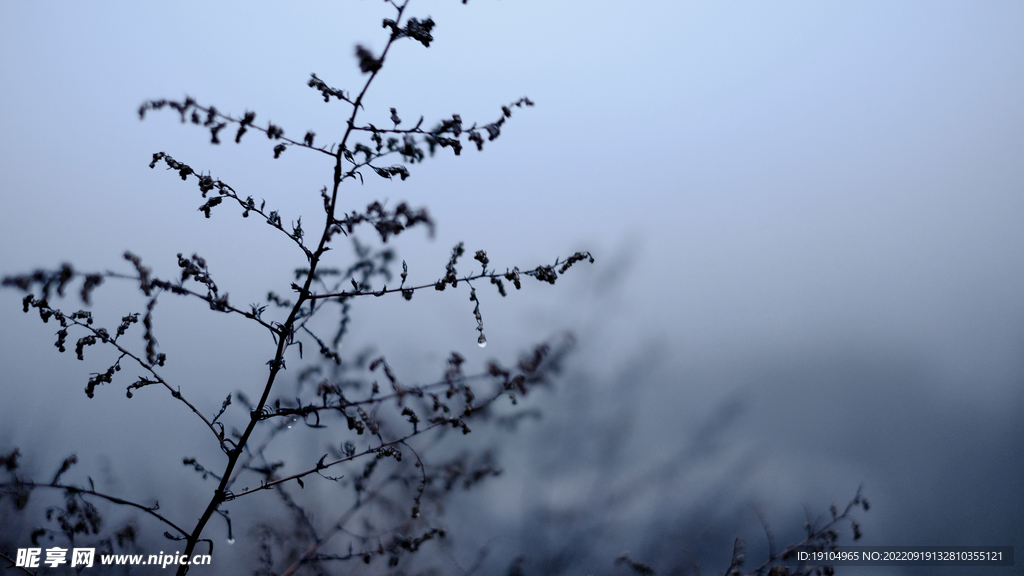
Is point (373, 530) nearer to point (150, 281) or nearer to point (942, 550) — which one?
point (150, 281)

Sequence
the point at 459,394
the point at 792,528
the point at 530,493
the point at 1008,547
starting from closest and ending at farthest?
1. the point at 459,394
2. the point at 530,493
3. the point at 792,528
4. the point at 1008,547

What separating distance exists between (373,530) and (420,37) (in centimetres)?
161

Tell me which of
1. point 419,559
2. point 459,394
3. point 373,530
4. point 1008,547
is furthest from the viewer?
point 1008,547

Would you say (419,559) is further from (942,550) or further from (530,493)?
(942,550)

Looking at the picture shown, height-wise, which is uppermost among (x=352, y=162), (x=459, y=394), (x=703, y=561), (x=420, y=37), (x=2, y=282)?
(x=420, y=37)

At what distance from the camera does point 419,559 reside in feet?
6.84

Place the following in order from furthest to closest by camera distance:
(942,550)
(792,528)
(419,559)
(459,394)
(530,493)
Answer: (942,550), (792,528), (530,493), (419,559), (459,394)

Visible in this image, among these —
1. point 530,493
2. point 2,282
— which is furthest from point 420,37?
point 530,493

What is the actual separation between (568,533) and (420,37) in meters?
1.84

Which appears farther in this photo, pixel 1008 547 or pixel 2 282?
pixel 1008 547

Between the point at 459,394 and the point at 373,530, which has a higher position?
the point at 459,394

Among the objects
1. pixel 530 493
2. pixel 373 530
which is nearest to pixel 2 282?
pixel 373 530

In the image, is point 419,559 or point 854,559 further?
point 854,559

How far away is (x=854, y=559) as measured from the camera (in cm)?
261
